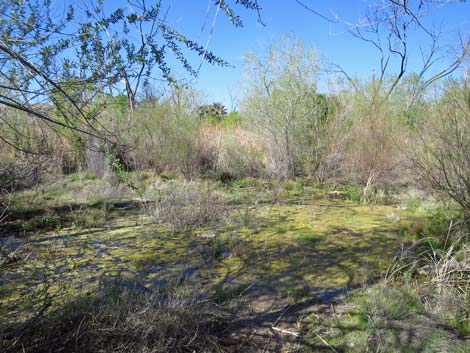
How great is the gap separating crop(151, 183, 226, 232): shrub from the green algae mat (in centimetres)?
19

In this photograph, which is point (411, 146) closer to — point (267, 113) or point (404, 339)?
point (404, 339)

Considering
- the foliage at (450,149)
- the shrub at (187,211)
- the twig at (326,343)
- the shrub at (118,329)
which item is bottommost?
the twig at (326,343)

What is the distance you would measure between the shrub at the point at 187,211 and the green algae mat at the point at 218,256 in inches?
7.5

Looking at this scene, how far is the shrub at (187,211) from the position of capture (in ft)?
19.6

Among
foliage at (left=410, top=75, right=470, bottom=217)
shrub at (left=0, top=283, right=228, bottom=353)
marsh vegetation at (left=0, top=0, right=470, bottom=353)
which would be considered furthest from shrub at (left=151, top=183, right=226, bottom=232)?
foliage at (left=410, top=75, right=470, bottom=217)

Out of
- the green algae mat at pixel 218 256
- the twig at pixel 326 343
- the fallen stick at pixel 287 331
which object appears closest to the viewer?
the twig at pixel 326 343

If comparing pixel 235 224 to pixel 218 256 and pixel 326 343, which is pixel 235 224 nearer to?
pixel 218 256

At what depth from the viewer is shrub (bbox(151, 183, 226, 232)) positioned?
598 centimetres

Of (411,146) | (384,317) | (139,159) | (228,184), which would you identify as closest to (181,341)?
(384,317)

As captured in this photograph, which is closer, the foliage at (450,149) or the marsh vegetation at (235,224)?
the marsh vegetation at (235,224)

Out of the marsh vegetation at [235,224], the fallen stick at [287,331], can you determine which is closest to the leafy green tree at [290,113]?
the marsh vegetation at [235,224]

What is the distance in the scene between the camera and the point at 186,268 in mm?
4328

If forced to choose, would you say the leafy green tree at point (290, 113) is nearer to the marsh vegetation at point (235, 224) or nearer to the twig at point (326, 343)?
the marsh vegetation at point (235, 224)

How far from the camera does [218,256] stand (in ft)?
15.5
